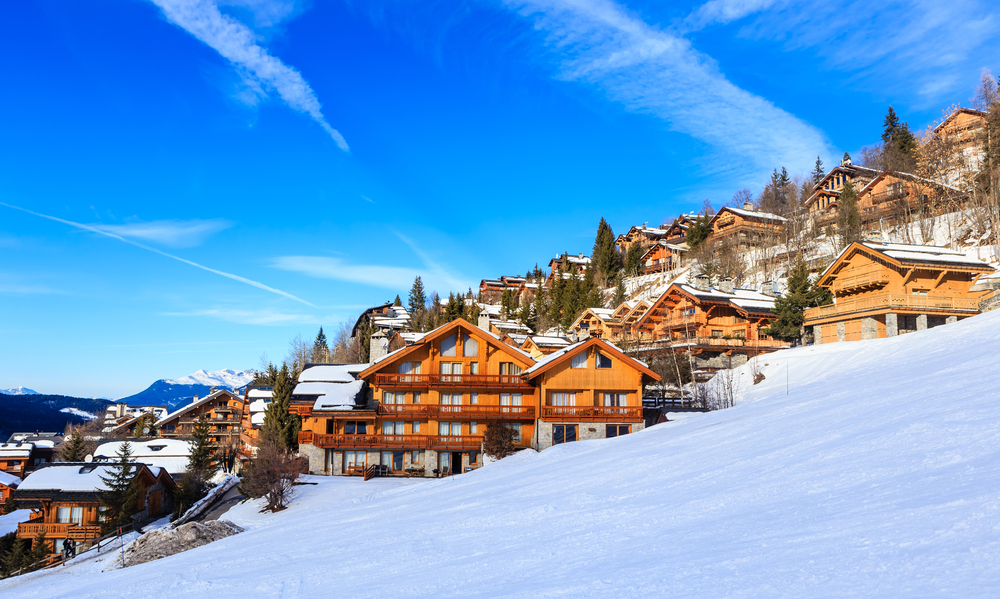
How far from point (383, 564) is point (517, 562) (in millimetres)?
2712

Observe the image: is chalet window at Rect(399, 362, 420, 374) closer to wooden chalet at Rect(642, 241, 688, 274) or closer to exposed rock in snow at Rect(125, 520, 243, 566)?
exposed rock in snow at Rect(125, 520, 243, 566)

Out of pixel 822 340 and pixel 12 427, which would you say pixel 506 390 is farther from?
pixel 12 427

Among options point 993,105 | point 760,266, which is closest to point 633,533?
point 993,105

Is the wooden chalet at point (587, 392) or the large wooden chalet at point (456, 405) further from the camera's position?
the wooden chalet at point (587, 392)

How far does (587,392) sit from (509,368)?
17.6 feet

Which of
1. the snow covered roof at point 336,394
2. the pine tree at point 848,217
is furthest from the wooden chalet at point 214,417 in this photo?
the pine tree at point 848,217

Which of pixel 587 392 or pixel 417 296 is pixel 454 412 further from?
pixel 417 296

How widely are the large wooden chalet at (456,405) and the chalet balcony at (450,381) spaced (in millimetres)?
64

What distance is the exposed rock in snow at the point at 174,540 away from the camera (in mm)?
21344

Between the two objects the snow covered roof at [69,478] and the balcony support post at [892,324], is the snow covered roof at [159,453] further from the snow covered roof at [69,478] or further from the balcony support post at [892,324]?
the balcony support post at [892,324]

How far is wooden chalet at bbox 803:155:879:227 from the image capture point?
250 ft

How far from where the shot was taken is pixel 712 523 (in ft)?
30.8

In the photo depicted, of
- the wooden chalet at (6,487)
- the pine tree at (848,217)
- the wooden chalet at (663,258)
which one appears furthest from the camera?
the wooden chalet at (663,258)

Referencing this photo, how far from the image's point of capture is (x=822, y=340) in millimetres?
47500
